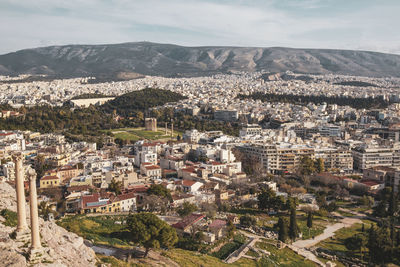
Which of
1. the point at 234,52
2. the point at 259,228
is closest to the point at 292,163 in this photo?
the point at 259,228

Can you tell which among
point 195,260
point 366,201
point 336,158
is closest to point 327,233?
point 366,201

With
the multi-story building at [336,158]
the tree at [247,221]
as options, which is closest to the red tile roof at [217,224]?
the tree at [247,221]

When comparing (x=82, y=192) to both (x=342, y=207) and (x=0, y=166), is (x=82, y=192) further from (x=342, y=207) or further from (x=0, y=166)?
(x=342, y=207)

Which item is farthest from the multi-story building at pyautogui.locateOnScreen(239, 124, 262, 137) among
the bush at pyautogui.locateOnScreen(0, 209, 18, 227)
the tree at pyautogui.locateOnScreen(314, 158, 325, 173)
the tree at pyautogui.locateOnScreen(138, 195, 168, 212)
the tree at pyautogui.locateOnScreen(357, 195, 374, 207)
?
the bush at pyautogui.locateOnScreen(0, 209, 18, 227)

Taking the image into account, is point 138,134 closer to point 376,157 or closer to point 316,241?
point 376,157

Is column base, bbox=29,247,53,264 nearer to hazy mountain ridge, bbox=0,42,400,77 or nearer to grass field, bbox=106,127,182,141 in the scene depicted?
grass field, bbox=106,127,182,141

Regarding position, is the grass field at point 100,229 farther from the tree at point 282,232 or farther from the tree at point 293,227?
the tree at point 293,227
